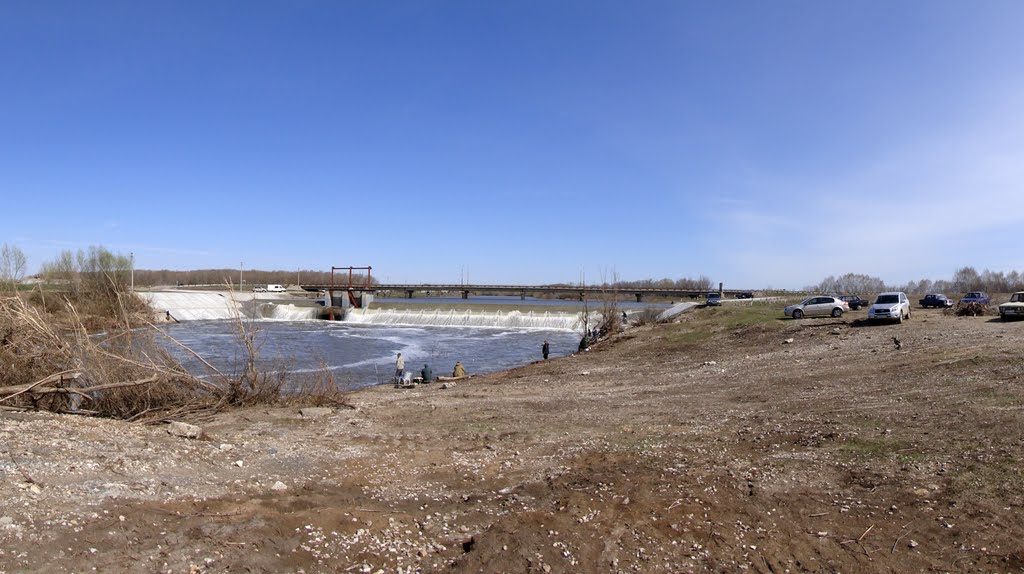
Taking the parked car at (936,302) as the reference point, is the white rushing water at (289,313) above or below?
below

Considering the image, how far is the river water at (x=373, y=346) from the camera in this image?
29.8m

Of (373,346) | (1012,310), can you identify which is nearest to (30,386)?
(1012,310)

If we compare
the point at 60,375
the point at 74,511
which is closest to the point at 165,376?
the point at 60,375

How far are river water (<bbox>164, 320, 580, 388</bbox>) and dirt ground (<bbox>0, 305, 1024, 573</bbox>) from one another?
14.7m

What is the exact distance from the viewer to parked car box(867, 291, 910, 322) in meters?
28.1

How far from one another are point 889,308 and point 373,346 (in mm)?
31370

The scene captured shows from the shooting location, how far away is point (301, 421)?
11.2 meters

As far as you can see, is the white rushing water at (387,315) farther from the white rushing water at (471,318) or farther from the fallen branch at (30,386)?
the fallen branch at (30,386)

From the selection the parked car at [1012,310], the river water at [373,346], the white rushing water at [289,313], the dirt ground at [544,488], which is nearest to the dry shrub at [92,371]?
the dirt ground at [544,488]

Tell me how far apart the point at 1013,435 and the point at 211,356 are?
112 feet

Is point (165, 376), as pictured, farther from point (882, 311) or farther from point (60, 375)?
point (882, 311)

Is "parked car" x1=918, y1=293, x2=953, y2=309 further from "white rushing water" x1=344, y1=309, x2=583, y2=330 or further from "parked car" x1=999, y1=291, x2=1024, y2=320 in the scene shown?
"white rushing water" x1=344, y1=309, x2=583, y2=330

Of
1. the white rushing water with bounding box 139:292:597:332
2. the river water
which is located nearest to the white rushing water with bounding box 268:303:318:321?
the white rushing water with bounding box 139:292:597:332

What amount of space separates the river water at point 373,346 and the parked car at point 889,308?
53.7 ft
